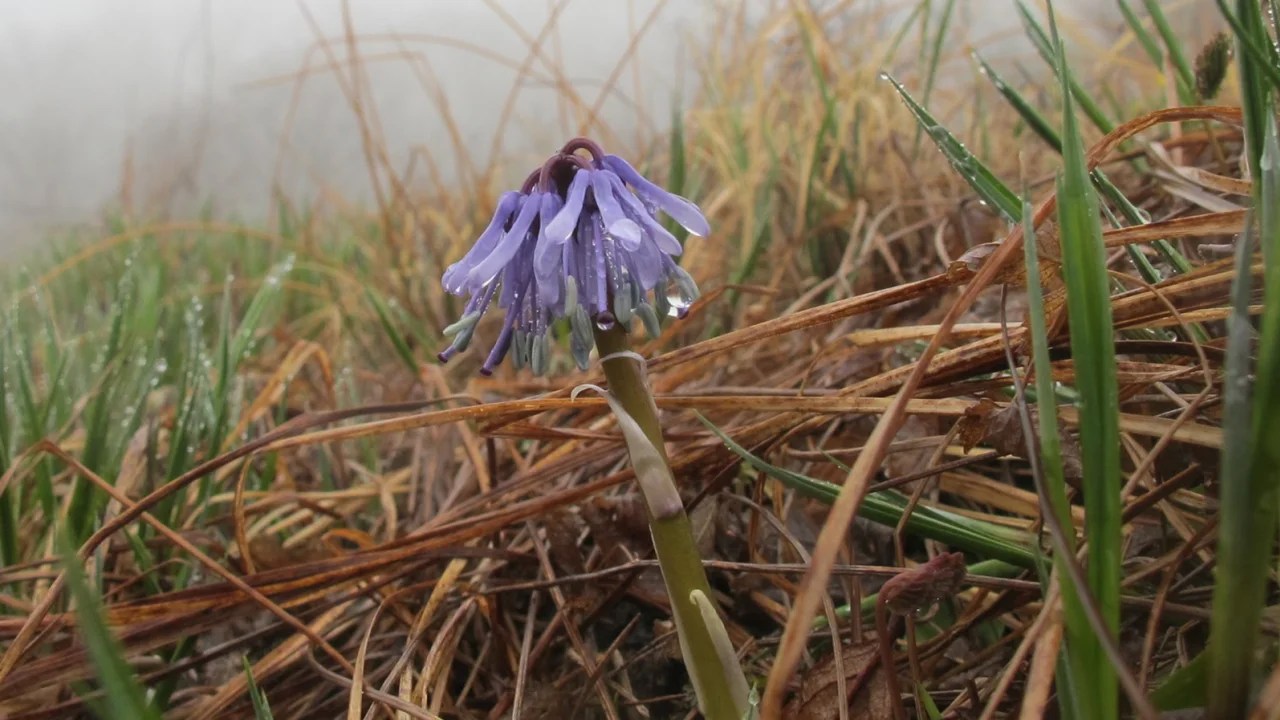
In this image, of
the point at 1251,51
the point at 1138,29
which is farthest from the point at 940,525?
the point at 1138,29

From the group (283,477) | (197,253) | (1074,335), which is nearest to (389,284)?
(283,477)

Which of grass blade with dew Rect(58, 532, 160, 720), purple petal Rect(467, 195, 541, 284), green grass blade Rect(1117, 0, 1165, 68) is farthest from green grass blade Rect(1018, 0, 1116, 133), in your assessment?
grass blade with dew Rect(58, 532, 160, 720)

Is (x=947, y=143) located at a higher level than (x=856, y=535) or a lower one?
higher

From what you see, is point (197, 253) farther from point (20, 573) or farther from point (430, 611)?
point (430, 611)

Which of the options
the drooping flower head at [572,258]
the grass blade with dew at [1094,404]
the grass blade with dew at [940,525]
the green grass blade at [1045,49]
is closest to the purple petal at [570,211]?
the drooping flower head at [572,258]

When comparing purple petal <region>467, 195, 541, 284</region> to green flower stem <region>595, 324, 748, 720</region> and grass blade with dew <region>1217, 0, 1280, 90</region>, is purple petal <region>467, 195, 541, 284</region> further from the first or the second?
grass blade with dew <region>1217, 0, 1280, 90</region>

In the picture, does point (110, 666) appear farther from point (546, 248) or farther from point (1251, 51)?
point (1251, 51)

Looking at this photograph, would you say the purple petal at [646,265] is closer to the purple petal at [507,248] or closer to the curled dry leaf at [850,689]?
the purple petal at [507,248]

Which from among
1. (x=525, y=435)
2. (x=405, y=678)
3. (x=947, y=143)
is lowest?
(x=405, y=678)
